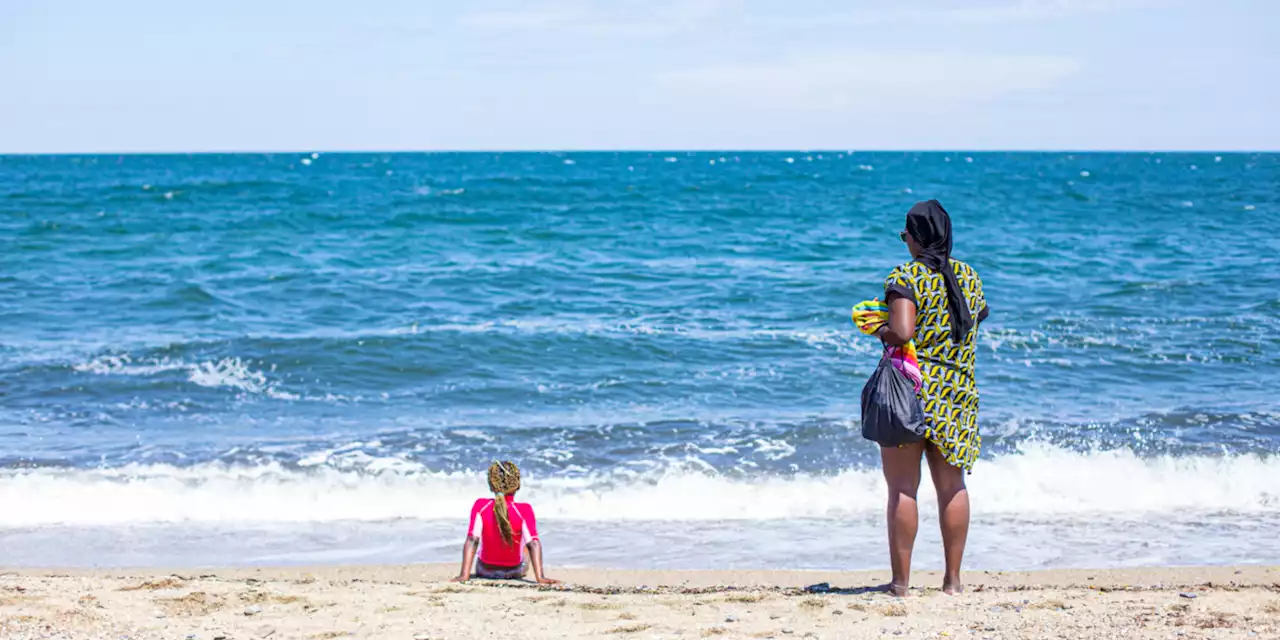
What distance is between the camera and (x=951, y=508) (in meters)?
4.37

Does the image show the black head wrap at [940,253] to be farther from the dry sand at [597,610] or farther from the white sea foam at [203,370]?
the white sea foam at [203,370]

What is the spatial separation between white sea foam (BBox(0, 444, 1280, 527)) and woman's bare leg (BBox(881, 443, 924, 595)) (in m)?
2.48

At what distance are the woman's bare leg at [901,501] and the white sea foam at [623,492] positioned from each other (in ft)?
8.13

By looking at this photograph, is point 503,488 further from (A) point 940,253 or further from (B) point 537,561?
(A) point 940,253

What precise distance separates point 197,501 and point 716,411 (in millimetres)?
4218

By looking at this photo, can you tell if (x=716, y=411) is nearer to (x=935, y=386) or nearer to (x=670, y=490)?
(x=670, y=490)

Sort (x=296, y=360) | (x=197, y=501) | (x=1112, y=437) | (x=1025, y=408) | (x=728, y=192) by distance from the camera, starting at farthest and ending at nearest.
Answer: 1. (x=728, y=192)
2. (x=296, y=360)
3. (x=1025, y=408)
4. (x=1112, y=437)
5. (x=197, y=501)

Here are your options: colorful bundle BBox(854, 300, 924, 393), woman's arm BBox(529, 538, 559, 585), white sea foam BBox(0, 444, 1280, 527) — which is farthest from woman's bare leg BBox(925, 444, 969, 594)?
white sea foam BBox(0, 444, 1280, 527)

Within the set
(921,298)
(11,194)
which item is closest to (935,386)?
(921,298)

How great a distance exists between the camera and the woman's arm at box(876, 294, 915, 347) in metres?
4.02

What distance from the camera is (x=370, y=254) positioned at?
65.4ft

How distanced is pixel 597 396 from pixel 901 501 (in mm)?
6167

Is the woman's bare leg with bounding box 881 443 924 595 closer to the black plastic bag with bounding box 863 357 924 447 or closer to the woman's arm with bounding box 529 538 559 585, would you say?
the black plastic bag with bounding box 863 357 924 447

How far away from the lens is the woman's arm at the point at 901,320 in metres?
4.02
